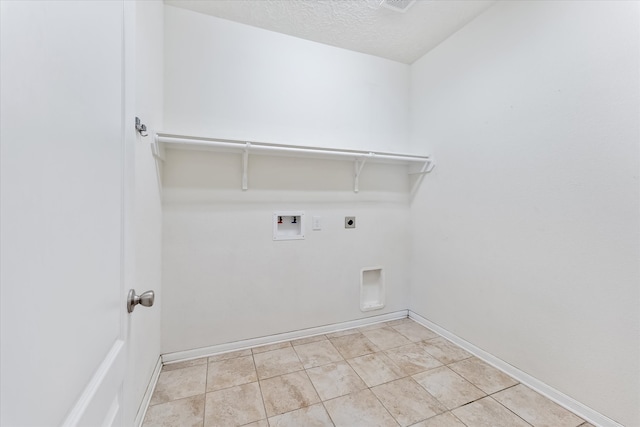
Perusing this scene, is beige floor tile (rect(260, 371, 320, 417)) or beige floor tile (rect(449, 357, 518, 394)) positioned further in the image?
beige floor tile (rect(449, 357, 518, 394))

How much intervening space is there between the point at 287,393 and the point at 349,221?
1434mm

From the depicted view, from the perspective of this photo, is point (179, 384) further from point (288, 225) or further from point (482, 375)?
point (482, 375)

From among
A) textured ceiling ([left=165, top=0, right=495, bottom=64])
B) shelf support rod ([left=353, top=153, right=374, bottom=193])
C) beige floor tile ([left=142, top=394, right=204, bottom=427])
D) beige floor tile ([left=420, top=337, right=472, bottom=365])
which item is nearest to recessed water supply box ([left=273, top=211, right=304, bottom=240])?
shelf support rod ([left=353, top=153, right=374, bottom=193])

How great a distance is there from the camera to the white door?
1.07 ft

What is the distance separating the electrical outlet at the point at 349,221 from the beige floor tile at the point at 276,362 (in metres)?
1.17

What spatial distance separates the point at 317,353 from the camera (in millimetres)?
2059

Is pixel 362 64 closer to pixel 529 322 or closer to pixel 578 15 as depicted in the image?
pixel 578 15

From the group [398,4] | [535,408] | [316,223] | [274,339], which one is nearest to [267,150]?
[316,223]

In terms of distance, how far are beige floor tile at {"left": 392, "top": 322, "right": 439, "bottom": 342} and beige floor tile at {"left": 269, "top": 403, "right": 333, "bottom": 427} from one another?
1.14 meters

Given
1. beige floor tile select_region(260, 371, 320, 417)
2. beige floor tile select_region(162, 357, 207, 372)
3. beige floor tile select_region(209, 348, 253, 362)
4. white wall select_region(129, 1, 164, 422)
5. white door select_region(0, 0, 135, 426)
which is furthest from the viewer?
beige floor tile select_region(209, 348, 253, 362)

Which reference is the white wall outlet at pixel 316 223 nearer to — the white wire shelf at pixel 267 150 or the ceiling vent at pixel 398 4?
the white wire shelf at pixel 267 150

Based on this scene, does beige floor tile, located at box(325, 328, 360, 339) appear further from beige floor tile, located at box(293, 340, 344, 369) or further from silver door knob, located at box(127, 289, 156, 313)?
silver door knob, located at box(127, 289, 156, 313)

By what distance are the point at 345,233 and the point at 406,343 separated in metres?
1.08

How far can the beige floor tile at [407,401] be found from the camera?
146 centimetres
